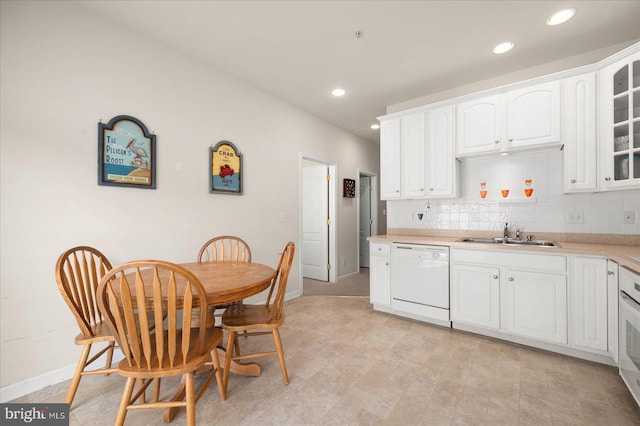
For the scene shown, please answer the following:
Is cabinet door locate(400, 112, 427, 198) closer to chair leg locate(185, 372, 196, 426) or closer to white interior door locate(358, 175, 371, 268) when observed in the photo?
white interior door locate(358, 175, 371, 268)

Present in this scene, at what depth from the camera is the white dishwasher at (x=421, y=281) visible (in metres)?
2.88

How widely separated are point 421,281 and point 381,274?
48cm

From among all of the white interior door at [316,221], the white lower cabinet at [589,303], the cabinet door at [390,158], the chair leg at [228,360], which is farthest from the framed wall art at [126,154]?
the white lower cabinet at [589,303]

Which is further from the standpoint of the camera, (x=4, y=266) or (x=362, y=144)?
(x=362, y=144)

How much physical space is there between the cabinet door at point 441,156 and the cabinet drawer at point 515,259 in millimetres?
737

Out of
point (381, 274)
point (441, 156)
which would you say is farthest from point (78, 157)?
point (441, 156)

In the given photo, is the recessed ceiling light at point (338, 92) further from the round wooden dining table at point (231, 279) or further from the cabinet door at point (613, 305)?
the cabinet door at point (613, 305)

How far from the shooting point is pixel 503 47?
257 cm

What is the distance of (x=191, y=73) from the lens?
2.83 meters

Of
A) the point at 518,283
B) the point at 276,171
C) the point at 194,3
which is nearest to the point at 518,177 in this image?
the point at 518,283

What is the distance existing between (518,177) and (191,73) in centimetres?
360

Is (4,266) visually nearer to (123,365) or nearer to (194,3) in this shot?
(123,365)

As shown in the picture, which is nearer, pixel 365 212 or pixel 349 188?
pixel 349 188

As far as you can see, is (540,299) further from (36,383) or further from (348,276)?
(36,383)
